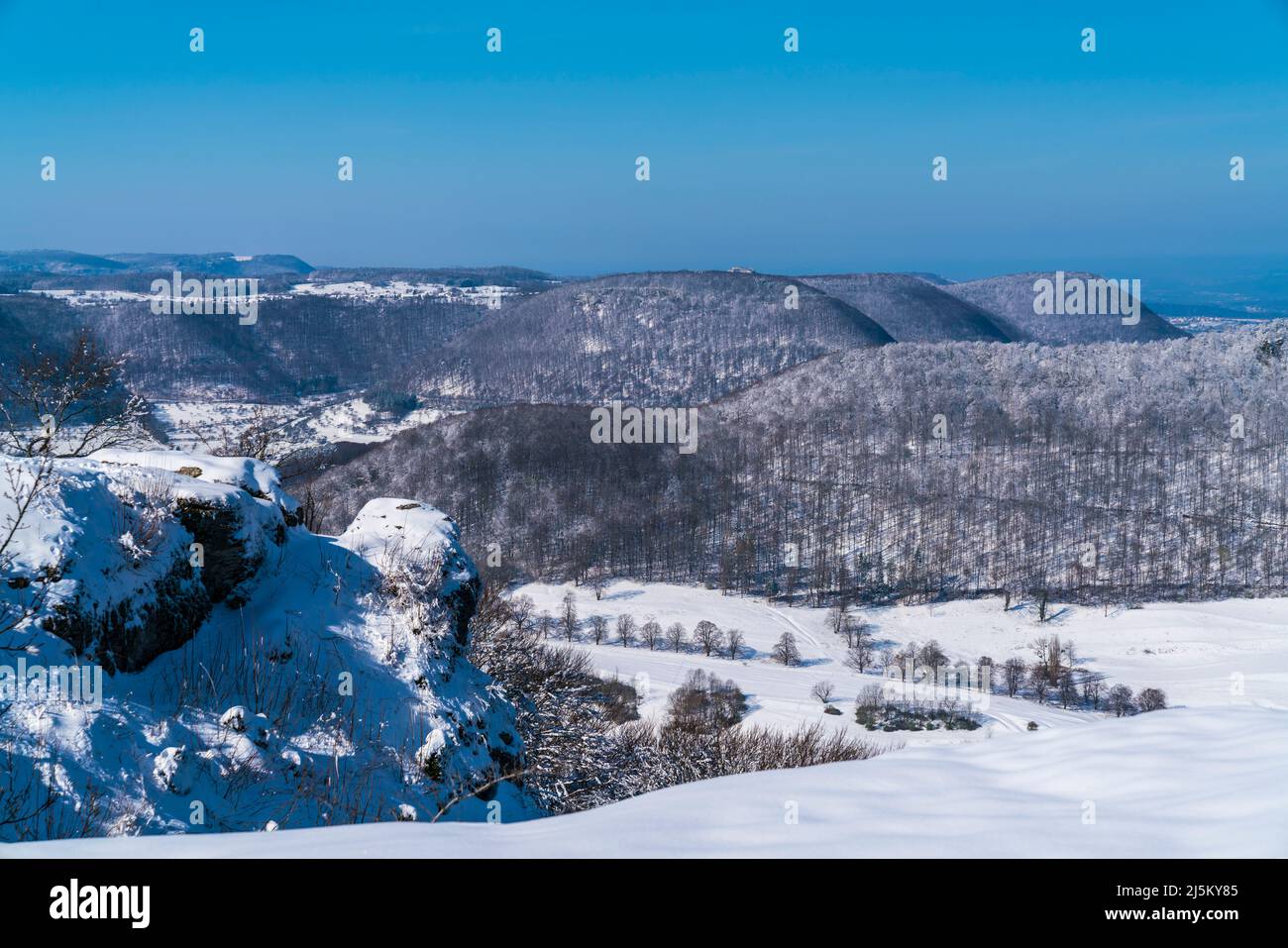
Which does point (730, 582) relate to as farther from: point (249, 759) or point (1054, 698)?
point (249, 759)

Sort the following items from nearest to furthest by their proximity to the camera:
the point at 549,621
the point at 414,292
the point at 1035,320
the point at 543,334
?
the point at 549,621
the point at 543,334
the point at 1035,320
the point at 414,292

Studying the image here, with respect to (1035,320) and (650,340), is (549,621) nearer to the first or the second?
(650,340)

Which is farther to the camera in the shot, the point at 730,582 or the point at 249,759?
the point at 730,582

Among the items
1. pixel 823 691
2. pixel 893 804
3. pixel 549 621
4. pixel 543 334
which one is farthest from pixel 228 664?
pixel 543 334

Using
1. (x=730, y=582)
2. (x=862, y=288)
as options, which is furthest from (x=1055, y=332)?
(x=730, y=582)

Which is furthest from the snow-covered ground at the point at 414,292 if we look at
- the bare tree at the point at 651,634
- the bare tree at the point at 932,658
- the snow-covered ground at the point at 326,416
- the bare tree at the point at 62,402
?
the bare tree at the point at 62,402
